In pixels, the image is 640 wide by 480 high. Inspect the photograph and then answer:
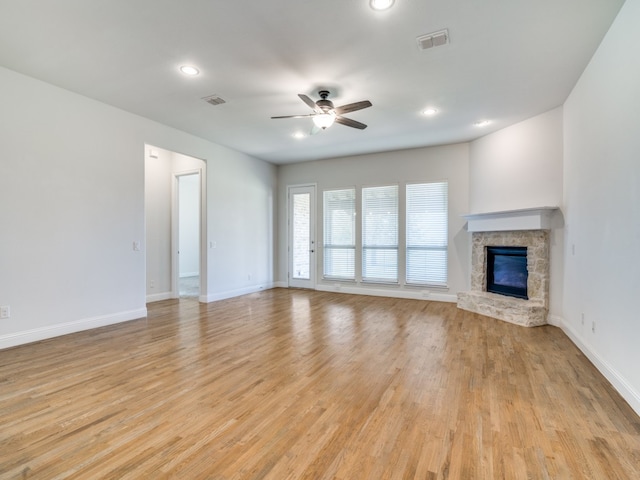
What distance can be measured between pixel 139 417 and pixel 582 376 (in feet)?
11.9

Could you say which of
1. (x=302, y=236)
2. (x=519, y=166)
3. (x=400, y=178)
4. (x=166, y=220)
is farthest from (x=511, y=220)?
(x=166, y=220)

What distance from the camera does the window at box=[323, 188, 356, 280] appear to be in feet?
22.9

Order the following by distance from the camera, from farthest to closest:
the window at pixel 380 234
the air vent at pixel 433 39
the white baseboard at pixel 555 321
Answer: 1. the window at pixel 380 234
2. the white baseboard at pixel 555 321
3. the air vent at pixel 433 39

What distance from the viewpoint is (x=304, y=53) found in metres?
3.02

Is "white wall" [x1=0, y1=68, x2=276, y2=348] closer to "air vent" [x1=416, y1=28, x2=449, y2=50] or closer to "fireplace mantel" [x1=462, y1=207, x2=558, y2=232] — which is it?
"air vent" [x1=416, y1=28, x2=449, y2=50]

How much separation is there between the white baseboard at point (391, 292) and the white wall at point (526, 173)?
5.59 feet

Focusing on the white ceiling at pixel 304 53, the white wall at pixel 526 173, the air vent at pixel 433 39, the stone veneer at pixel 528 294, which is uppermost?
the white ceiling at pixel 304 53

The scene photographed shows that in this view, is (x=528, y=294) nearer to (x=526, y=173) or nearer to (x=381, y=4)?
(x=526, y=173)

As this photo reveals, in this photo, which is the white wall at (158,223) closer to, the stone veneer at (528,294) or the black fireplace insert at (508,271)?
the stone veneer at (528,294)

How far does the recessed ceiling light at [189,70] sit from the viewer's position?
129 inches

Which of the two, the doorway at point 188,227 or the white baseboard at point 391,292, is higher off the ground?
the doorway at point 188,227

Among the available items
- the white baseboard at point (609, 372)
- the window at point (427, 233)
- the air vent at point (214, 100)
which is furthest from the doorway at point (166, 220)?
the white baseboard at point (609, 372)

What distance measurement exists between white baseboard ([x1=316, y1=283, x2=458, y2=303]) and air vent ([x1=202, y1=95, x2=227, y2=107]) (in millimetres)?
4450

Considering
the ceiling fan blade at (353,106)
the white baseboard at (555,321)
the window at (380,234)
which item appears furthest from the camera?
the window at (380,234)
